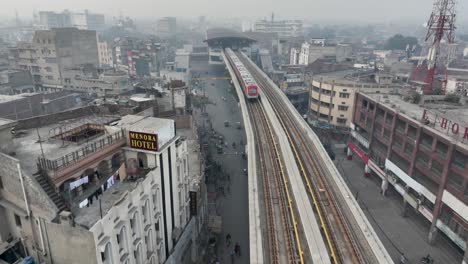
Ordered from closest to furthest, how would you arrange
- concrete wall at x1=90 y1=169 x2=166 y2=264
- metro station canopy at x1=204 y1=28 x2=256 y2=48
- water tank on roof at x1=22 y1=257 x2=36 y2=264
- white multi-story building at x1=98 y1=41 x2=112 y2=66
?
concrete wall at x1=90 y1=169 x2=166 y2=264 → water tank on roof at x1=22 y1=257 x2=36 y2=264 → white multi-story building at x1=98 y1=41 x2=112 y2=66 → metro station canopy at x1=204 y1=28 x2=256 y2=48

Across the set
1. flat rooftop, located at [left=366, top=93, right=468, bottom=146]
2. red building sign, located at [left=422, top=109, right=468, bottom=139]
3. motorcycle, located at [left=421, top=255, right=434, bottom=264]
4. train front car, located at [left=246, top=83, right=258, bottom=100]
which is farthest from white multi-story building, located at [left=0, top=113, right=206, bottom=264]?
train front car, located at [left=246, top=83, right=258, bottom=100]

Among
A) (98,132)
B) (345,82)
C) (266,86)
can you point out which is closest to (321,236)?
(98,132)

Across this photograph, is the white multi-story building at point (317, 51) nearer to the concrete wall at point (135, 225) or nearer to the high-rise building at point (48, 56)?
the high-rise building at point (48, 56)

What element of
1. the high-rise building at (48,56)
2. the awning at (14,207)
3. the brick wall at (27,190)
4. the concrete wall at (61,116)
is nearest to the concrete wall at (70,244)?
the brick wall at (27,190)

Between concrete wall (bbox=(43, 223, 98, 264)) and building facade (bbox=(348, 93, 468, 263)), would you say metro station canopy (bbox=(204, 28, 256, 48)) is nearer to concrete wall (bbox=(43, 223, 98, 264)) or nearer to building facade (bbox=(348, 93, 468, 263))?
building facade (bbox=(348, 93, 468, 263))

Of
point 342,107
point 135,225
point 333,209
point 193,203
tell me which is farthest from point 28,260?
point 342,107

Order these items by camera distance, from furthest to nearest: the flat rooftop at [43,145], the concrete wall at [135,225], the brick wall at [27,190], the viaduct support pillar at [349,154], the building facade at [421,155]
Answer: the viaduct support pillar at [349,154]
the building facade at [421,155]
the flat rooftop at [43,145]
the concrete wall at [135,225]
the brick wall at [27,190]
